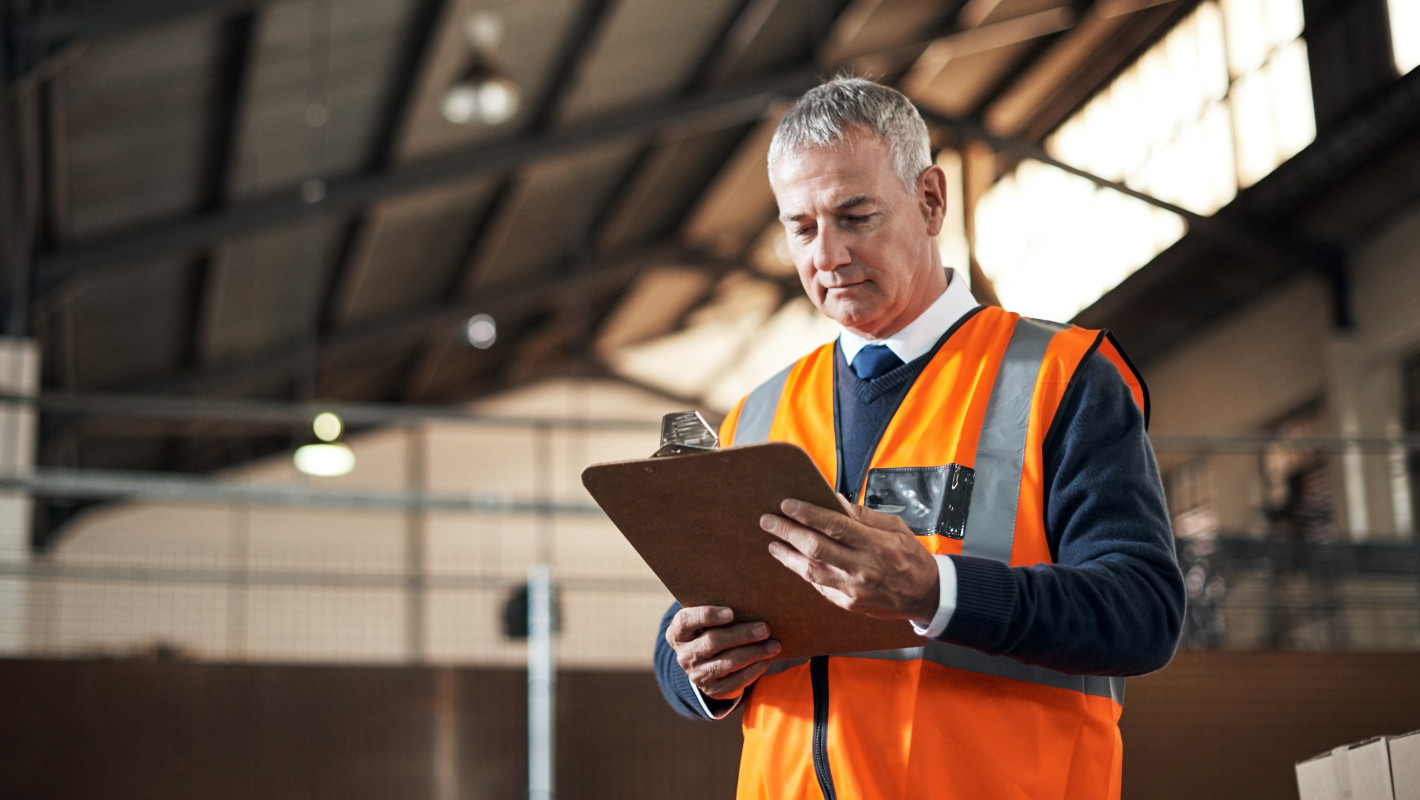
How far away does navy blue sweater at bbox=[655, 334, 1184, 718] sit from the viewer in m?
1.30

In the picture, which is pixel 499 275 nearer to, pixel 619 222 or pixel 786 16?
pixel 619 222

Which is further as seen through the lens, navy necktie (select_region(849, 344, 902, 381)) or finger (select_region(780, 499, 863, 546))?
navy necktie (select_region(849, 344, 902, 381))

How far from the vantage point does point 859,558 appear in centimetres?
125

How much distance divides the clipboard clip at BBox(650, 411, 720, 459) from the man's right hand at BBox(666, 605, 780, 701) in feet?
0.66

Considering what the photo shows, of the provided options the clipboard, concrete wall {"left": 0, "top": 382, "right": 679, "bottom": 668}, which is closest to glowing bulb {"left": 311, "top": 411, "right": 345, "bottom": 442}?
concrete wall {"left": 0, "top": 382, "right": 679, "bottom": 668}

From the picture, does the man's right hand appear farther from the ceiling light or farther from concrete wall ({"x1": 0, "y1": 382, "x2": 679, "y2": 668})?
the ceiling light

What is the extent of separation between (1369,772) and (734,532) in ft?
2.85

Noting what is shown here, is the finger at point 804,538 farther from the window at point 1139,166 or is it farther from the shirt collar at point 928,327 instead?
the window at point 1139,166

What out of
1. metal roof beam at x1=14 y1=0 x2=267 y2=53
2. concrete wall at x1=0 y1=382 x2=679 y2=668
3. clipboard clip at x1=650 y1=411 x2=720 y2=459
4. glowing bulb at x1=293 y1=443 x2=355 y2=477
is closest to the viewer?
clipboard clip at x1=650 y1=411 x2=720 y2=459

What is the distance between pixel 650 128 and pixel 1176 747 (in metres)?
6.61

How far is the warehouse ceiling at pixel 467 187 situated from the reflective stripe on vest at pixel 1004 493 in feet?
20.2

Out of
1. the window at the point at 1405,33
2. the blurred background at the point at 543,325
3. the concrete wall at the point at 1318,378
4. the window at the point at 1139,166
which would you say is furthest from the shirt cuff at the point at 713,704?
the window at the point at 1139,166

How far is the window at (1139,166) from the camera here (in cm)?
1034

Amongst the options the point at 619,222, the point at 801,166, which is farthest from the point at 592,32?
the point at 801,166
